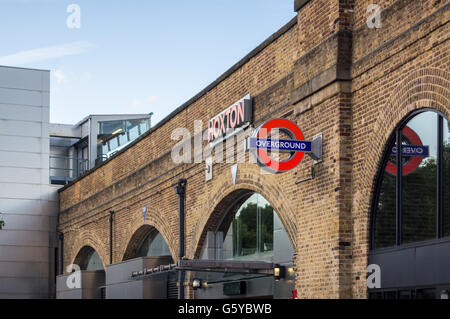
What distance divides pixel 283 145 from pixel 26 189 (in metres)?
23.7

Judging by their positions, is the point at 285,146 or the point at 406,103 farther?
the point at 285,146

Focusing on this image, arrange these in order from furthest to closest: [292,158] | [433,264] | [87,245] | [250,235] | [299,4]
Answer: [87,245] → [250,235] → [299,4] → [292,158] → [433,264]

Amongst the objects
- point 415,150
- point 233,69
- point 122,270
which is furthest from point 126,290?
point 415,150

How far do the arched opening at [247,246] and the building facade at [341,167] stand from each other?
0.15 feet

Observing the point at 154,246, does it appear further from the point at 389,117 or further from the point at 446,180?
the point at 446,180

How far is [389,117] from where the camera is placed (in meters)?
14.2

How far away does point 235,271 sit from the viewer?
62.1ft

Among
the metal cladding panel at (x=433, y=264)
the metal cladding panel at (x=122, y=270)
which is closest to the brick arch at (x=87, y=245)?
the metal cladding panel at (x=122, y=270)

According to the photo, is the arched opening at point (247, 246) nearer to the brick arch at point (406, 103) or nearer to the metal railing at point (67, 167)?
the brick arch at point (406, 103)

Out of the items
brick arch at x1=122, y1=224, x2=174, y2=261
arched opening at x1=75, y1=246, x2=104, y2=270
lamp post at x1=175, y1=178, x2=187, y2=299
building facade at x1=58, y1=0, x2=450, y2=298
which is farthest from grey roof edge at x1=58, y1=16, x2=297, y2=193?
arched opening at x1=75, y1=246, x2=104, y2=270

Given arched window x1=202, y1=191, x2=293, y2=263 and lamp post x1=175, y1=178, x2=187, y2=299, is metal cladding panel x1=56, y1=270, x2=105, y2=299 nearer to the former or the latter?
lamp post x1=175, y1=178, x2=187, y2=299

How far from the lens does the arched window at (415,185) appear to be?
1299cm
